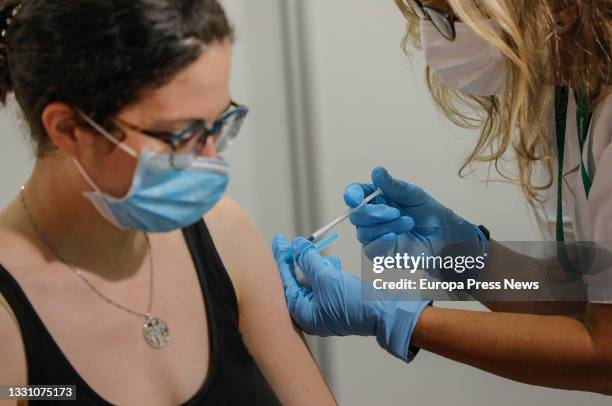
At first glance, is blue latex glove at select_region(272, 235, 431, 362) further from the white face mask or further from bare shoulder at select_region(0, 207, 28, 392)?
bare shoulder at select_region(0, 207, 28, 392)

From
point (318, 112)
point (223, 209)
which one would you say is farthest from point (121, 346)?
point (318, 112)

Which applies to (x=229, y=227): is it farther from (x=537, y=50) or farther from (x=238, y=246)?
(x=537, y=50)

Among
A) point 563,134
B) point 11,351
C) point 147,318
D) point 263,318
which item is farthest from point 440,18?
point 11,351

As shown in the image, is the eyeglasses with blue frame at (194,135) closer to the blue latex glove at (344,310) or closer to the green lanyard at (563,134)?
the blue latex glove at (344,310)

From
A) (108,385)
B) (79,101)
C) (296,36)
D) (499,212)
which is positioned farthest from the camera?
(499,212)

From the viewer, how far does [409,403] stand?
6.78ft

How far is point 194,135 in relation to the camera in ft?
3.29

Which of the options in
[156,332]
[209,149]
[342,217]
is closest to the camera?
[209,149]

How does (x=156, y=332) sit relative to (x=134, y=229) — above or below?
below

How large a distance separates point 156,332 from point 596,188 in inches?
Answer: 27.4

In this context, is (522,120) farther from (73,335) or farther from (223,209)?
(73,335)

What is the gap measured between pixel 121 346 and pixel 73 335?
7cm

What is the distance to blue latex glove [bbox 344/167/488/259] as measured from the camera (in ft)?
4.98

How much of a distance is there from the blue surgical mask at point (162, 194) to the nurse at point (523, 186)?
0.43 meters
